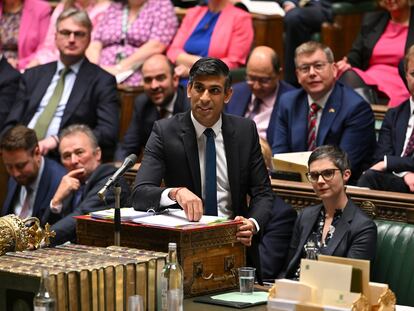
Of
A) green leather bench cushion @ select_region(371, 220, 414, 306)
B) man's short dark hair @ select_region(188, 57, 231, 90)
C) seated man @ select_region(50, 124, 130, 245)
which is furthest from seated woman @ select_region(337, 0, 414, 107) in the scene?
man's short dark hair @ select_region(188, 57, 231, 90)

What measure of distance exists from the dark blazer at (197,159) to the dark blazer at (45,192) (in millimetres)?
1767

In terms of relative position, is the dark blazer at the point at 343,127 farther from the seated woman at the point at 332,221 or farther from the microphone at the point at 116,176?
the microphone at the point at 116,176

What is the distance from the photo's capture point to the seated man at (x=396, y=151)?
6043 mm

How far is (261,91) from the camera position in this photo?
7.37 meters

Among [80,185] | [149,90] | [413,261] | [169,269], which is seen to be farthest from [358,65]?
[169,269]

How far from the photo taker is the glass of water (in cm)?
447

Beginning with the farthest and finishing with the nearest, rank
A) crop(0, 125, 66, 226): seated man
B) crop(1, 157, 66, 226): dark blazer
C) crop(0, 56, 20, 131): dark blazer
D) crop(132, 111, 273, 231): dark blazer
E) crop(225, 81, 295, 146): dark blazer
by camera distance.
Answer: crop(0, 56, 20, 131): dark blazer
crop(225, 81, 295, 146): dark blazer
crop(0, 125, 66, 226): seated man
crop(1, 157, 66, 226): dark blazer
crop(132, 111, 273, 231): dark blazer

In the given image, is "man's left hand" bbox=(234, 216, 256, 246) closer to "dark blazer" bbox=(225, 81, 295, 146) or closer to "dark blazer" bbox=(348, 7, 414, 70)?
"dark blazer" bbox=(225, 81, 295, 146)

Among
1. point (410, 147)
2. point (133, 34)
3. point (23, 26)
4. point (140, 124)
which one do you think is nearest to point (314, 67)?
point (410, 147)

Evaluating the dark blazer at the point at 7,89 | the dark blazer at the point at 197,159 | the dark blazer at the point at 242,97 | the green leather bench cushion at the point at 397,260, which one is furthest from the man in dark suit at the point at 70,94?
the green leather bench cushion at the point at 397,260

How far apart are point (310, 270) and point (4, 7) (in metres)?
5.57

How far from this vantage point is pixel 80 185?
21.8 ft

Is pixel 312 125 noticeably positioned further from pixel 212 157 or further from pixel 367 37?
pixel 212 157

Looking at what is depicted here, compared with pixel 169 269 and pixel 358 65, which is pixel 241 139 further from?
pixel 358 65
